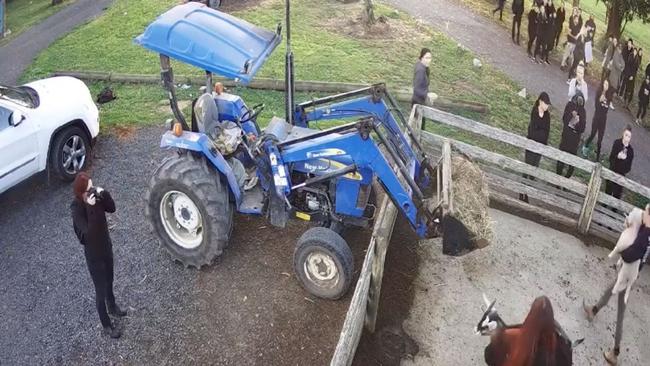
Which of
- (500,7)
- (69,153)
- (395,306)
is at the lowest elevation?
(395,306)

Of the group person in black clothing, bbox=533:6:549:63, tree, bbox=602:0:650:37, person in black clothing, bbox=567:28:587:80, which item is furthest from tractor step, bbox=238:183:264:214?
tree, bbox=602:0:650:37

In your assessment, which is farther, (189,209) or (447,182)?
(189,209)

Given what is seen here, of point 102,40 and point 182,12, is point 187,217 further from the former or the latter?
point 102,40

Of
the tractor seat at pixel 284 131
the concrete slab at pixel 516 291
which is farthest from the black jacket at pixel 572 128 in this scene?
the tractor seat at pixel 284 131

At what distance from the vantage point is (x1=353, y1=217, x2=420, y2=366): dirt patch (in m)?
6.12

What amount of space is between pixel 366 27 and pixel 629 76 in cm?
635

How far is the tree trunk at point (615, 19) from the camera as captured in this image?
1529 cm

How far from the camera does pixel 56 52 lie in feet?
45.0

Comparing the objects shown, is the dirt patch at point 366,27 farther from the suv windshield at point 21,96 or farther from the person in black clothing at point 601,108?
the suv windshield at point 21,96

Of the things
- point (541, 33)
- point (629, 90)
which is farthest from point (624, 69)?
point (541, 33)

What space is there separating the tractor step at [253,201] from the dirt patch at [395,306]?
174cm

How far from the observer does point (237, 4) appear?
16.3 meters

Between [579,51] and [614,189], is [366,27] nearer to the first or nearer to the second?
[579,51]

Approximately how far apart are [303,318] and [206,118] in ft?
8.33
